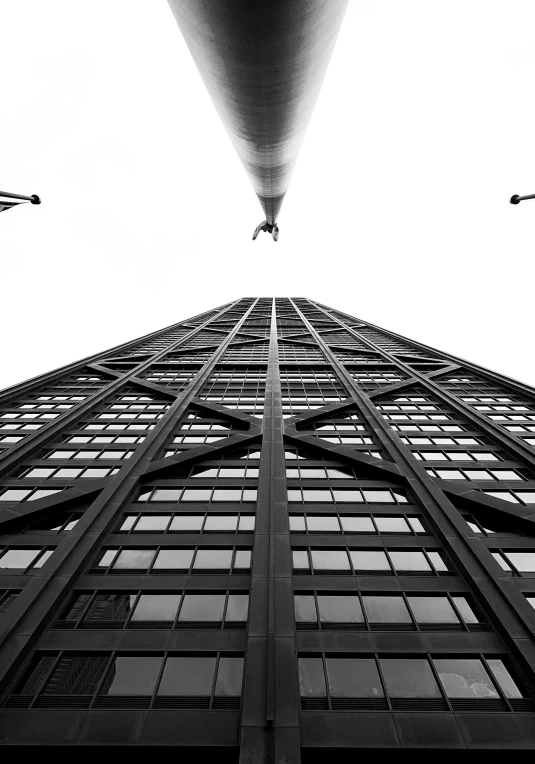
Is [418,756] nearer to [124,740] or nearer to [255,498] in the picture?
[124,740]

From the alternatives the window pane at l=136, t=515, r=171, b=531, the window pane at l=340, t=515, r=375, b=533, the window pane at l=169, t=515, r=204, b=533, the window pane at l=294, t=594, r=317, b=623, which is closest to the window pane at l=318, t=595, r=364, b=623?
the window pane at l=294, t=594, r=317, b=623

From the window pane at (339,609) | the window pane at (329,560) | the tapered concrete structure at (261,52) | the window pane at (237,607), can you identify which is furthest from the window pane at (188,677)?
the tapered concrete structure at (261,52)

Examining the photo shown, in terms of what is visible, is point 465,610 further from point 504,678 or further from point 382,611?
point 382,611

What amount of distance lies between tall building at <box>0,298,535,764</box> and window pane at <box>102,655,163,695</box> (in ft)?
0.21

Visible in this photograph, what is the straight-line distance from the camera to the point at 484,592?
1498 centimetres

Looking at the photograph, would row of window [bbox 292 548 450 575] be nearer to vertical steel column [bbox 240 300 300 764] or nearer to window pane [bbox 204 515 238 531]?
vertical steel column [bbox 240 300 300 764]

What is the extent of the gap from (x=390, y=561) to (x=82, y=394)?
3333cm

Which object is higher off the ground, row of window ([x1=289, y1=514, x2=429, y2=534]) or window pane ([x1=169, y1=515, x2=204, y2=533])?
window pane ([x1=169, y1=515, x2=204, y2=533])

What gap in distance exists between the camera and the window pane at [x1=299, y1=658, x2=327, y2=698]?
1193cm

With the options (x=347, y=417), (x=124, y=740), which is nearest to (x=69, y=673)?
(x=124, y=740)

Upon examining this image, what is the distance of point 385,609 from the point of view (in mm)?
14805

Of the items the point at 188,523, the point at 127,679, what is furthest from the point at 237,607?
the point at 188,523

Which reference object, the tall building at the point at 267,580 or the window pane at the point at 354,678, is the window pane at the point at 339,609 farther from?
the window pane at the point at 354,678

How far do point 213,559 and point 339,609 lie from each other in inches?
228
